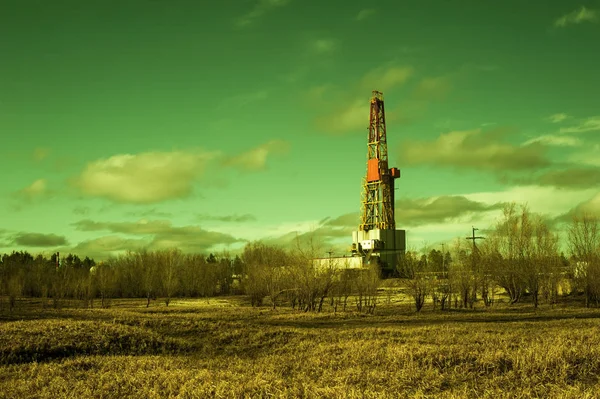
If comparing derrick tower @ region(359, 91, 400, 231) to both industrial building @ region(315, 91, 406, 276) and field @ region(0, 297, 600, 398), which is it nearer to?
industrial building @ region(315, 91, 406, 276)

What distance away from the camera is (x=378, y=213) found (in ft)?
268

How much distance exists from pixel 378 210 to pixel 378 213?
0.46m

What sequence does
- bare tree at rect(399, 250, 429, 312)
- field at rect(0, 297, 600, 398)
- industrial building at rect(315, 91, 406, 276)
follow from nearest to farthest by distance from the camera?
field at rect(0, 297, 600, 398)
bare tree at rect(399, 250, 429, 312)
industrial building at rect(315, 91, 406, 276)

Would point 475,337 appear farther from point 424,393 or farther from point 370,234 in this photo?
point 370,234

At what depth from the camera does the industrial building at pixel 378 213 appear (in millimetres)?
78562

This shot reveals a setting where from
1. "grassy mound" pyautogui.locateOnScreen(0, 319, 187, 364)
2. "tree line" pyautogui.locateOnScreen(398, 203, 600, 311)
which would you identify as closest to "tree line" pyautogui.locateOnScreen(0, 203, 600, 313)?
"tree line" pyautogui.locateOnScreen(398, 203, 600, 311)

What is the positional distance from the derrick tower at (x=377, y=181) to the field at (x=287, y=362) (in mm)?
57400

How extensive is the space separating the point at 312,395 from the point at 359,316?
22152mm

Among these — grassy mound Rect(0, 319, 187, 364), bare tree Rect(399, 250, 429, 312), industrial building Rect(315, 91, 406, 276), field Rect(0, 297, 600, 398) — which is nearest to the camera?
field Rect(0, 297, 600, 398)

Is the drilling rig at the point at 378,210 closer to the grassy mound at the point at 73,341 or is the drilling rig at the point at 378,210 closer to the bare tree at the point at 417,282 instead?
the bare tree at the point at 417,282

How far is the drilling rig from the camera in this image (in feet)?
259

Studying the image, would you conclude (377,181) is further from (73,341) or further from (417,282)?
(73,341)

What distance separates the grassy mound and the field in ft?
0.12

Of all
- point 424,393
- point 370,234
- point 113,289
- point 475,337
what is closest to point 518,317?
point 475,337
